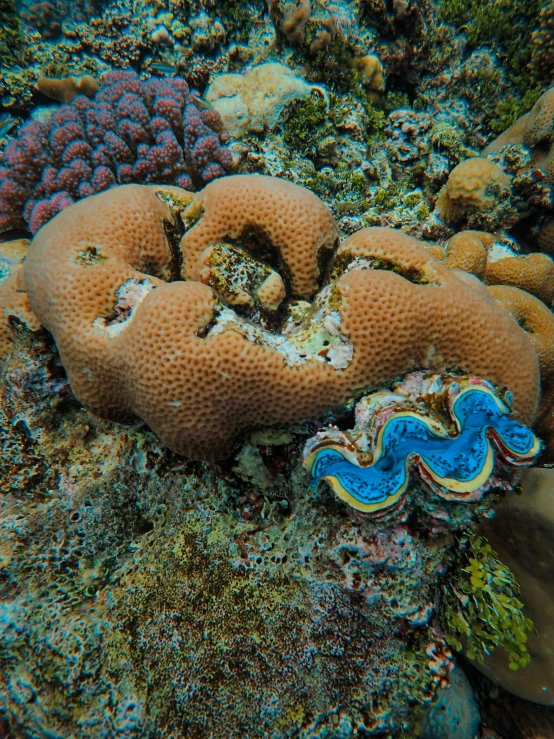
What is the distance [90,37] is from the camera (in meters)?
5.00

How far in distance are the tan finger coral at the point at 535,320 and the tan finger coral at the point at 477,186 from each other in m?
1.26

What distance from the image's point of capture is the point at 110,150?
11.9 feet

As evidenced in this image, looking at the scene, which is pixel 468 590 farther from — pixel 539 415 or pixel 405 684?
pixel 539 415

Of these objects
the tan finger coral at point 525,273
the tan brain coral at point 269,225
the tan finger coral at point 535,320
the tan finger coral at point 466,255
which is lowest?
the tan brain coral at point 269,225

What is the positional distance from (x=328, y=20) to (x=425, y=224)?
2.89 meters

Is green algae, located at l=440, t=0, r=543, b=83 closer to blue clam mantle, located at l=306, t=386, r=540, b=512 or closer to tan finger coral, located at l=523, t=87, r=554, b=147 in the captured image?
tan finger coral, located at l=523, t=87, r=554, b=147

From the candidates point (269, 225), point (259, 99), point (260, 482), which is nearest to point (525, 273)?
point (269, 225)

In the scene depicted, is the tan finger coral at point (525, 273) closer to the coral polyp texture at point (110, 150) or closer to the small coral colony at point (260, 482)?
the small coral colony at point (260, 482)

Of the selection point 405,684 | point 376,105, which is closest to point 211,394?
point 405,684

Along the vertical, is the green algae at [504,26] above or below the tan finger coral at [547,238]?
above

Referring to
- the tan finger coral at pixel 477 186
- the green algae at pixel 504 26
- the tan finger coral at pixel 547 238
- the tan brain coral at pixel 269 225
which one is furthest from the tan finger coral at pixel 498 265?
the green algae at pixel 504 26

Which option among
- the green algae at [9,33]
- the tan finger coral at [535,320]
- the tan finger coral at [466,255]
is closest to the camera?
the tan finger coral at [535,320]

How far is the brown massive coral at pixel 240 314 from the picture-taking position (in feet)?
6.17

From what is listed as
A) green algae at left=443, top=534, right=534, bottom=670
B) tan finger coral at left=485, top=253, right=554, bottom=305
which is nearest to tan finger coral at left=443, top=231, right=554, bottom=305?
tan finger coral at left=485, top=253, right=554, bottom=305
